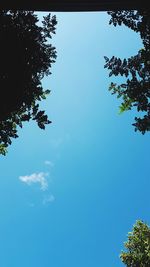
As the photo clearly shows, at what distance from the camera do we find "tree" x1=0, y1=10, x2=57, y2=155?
687 cm

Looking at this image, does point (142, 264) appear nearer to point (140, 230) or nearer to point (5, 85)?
point (140, 230)

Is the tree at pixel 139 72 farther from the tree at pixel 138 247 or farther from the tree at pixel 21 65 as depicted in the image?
the tree at pixel 138 247

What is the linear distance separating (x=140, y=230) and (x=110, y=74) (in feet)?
63.0

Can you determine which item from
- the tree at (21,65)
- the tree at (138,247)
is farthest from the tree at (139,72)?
the tree at (138,247)

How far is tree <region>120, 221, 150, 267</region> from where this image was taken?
22.4 meters

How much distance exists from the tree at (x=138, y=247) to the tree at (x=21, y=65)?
58.5 ft

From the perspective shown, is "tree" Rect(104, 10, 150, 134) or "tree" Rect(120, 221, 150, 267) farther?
"tree" Rect(120, 221, 150, 267)

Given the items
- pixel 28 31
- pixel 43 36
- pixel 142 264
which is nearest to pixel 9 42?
pixel 28 31

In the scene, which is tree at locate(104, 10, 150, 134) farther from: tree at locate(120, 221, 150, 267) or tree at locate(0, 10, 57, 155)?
tree at locate(120, 221, 150, 267)

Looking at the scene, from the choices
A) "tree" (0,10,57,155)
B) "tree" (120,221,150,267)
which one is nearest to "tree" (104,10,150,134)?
A: "tree" (0,10,57,155)

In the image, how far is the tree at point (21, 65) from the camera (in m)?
6.87

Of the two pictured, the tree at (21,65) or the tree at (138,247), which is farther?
the tree at (138,247)

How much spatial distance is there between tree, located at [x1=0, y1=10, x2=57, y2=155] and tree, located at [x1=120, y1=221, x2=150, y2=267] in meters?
17.8

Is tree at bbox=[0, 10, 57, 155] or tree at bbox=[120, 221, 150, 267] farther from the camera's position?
tree at bbox=[120, 221, 150, 267]
